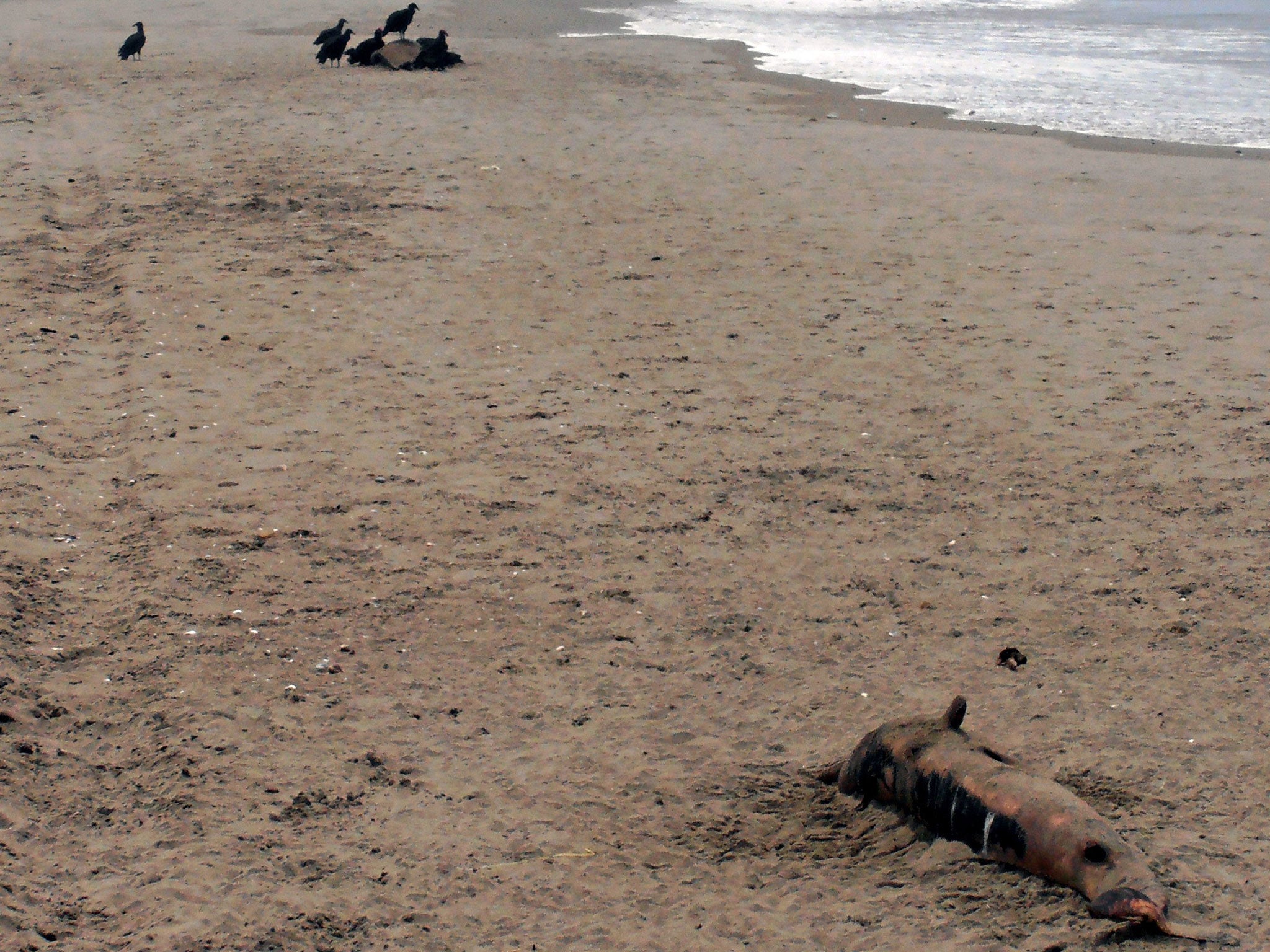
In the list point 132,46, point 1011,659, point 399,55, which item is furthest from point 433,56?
point 1011,659

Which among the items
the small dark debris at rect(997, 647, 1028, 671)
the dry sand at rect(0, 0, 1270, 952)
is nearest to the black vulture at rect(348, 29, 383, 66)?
the dry sand at rect(0, 0, 1270, 952)

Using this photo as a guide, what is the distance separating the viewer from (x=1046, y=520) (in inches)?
269

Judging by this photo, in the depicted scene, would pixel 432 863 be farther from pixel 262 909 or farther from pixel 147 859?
pixel 147 859

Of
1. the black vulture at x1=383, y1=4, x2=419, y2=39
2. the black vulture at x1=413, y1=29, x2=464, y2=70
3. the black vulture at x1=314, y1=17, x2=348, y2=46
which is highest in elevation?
the black vulture at x1=383, y1=4, x2=419, y2=39

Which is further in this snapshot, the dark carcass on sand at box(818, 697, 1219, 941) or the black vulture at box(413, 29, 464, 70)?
the black vulture at box(413, 29, 464, 70)

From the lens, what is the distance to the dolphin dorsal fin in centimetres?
459

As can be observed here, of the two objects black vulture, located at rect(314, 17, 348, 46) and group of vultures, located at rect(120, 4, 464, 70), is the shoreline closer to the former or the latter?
group of vultures, located at rect(120, 4, 464, 70)

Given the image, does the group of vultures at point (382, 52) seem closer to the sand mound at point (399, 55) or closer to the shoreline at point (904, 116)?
the sand mound at point (399, 55)

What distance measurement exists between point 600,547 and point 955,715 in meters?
2.32

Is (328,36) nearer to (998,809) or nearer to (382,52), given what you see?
(382,52)

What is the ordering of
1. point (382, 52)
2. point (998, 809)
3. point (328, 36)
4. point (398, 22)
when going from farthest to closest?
point (398, 22) → point (328, 36) → point (382, 52) → point (998, 809)

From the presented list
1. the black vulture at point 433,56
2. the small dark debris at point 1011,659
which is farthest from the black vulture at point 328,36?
the small dark debris at point 1011,659

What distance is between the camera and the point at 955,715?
15.2ft

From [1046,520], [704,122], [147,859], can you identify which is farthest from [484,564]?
[704,122]
